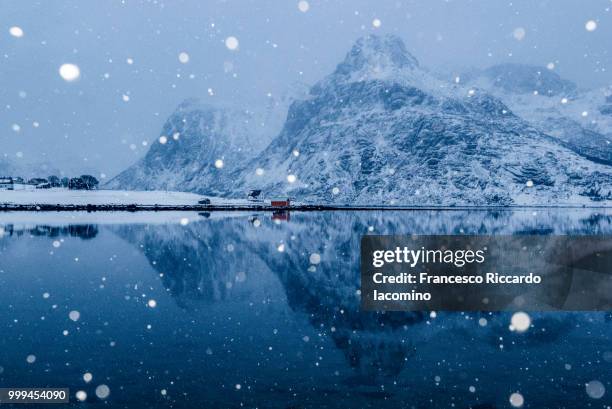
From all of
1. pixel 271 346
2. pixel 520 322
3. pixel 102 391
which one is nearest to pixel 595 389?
pixel 520 322

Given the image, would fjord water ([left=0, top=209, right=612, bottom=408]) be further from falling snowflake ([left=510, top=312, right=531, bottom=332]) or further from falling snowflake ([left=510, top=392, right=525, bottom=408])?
falling snowflake ([left=510, top=312, right=531, bottom=332])

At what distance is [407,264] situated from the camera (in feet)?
118

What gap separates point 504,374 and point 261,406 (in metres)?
6.85

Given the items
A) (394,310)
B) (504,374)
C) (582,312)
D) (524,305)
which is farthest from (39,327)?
(582,312)

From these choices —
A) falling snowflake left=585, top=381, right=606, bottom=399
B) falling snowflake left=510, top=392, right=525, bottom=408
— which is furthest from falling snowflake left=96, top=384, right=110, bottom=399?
falling snowflake left=585, top=381, right=606, bottom=399

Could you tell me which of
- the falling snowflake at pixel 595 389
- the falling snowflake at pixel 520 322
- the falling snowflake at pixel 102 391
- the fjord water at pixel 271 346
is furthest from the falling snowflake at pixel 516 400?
the falling snowflake at pixel 102 391

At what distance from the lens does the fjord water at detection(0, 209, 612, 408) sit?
13922 millimetres

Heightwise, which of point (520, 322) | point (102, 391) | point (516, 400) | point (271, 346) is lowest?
point (520, 322)

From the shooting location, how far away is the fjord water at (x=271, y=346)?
45.7ft

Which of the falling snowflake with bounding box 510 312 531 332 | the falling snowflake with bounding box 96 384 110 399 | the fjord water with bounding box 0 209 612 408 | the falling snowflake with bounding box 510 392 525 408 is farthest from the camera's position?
the falling snowflake with bounding box 510 312 531 332

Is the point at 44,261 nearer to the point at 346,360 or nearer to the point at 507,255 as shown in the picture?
the point at 346,360

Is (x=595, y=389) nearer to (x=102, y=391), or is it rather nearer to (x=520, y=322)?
(x=520, y=322)

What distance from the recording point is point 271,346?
18234mm

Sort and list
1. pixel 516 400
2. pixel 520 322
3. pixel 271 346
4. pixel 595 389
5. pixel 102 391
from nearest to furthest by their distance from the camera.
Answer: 1. pixel 516 400
2. pixel 102 391
3. pixel 595 389
4. pixel 271 346
5. pixel 520 322
